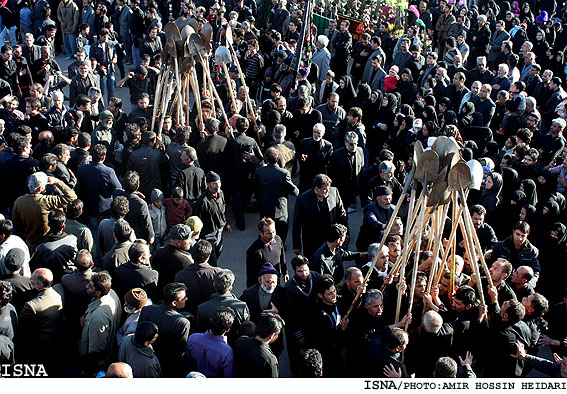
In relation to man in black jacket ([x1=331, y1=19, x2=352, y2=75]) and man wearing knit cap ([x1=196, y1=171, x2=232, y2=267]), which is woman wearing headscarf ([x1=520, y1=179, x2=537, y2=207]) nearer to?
man wearing knit cap ([x1=196, y1=171, x2=232, y2=267])

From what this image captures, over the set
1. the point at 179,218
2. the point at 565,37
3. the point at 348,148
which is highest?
the point at 565,37

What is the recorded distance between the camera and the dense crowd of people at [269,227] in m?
5.66

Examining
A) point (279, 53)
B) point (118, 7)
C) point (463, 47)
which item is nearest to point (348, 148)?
point (279, 53)

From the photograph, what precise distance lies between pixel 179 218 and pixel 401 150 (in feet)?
12.9

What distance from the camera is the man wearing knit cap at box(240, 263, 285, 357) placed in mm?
6133

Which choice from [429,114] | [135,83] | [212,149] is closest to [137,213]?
[212,149]

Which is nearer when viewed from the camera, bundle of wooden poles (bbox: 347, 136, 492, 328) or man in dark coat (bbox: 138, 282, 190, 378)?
man in dark coat (bbox: 138, 282, 190, 378)

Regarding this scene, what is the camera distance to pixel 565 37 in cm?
1639

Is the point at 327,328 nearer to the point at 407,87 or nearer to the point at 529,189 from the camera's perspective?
the point at 529,189

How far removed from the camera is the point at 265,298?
6156 millimetres

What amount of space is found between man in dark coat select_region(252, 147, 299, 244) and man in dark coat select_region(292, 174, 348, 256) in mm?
399

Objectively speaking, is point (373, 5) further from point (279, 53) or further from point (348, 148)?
point (348, 148)

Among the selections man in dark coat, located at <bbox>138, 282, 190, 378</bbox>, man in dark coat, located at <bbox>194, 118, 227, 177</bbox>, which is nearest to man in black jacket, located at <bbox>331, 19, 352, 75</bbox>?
man in dark coat, located at <bbox>194, 118, 227, 177</bbox>

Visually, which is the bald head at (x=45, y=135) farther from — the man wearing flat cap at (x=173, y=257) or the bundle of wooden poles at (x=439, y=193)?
the bundle of wooden poles at (x=439, y=193)
